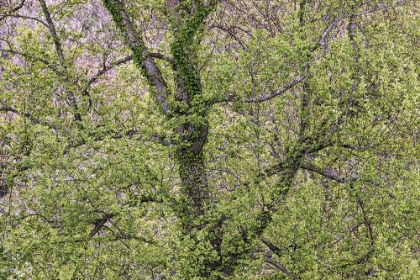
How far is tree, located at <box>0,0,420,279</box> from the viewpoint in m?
10.1

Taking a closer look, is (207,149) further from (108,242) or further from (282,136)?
(108,242)

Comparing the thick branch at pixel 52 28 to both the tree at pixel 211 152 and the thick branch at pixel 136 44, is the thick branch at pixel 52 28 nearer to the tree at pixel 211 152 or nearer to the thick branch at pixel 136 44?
the tree at pixel 211 152

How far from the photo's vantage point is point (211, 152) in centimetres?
1245

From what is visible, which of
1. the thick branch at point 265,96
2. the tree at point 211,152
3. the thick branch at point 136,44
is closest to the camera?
the tree at point 211,152

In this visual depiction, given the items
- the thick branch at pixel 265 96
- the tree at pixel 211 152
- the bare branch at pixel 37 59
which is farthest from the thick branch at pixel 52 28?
the thick branch at pixel 265 96

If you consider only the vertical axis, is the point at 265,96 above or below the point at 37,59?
below

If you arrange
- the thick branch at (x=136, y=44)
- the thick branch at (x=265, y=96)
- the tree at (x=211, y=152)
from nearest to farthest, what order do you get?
the tree at (x=211, y=152)
the thick branch at (x=265, y=96)
the thick branch at (x=136, y=44)


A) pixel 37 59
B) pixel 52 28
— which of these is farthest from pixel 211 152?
pixel 52 28

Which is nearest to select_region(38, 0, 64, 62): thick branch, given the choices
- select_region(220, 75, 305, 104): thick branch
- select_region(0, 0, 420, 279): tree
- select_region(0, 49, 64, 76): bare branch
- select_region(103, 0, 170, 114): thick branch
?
select_region(0, 0, 420, 279): tree

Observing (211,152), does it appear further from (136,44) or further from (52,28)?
(52,28)

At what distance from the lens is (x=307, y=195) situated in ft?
34.8

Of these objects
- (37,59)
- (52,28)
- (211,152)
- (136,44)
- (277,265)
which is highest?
(52,28)

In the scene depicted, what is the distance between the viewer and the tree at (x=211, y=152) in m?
10.1

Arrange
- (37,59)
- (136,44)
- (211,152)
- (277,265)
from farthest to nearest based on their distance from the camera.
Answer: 1. (211,152)
2. (277,265)
3. (136,44)
4. (37,59)
